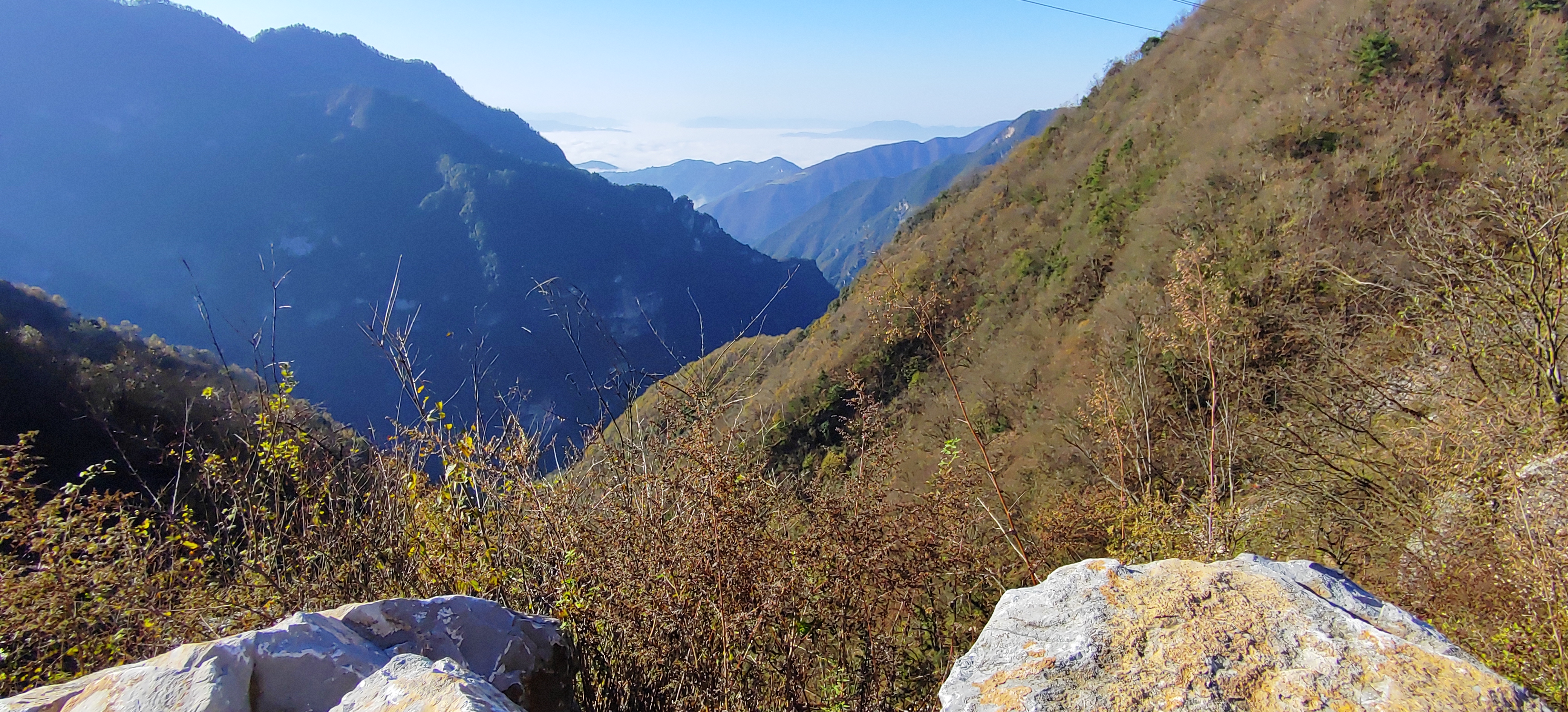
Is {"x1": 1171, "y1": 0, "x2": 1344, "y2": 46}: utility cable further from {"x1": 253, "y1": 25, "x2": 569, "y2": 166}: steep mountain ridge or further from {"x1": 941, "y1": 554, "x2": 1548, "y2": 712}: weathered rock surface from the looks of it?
{"x1": 253, "y1": 25, "x2": 569, "y2": 166}: steep mountain ridge

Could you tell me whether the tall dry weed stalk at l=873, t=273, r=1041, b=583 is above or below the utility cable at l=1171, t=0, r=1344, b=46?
below

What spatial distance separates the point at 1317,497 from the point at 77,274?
136 meters

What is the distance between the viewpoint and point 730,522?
99.7 inches

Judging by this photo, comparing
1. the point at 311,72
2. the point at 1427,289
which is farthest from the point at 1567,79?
the point at 311,72

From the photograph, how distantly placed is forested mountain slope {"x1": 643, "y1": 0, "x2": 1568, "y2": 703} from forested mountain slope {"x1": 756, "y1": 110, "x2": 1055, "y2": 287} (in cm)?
6409

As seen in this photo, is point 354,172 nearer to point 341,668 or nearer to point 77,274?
point 77,274

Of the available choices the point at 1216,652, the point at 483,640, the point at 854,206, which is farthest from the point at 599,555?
the point at 854,206

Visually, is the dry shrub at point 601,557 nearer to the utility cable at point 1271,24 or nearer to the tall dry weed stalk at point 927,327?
the tall dry weed stalk at point 927,327

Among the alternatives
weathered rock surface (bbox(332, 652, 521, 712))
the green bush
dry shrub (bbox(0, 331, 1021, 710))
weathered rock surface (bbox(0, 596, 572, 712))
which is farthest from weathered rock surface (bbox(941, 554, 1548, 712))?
the green bush

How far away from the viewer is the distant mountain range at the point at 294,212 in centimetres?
9181

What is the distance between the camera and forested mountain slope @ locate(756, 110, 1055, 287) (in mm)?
109562

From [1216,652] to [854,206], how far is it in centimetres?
17471

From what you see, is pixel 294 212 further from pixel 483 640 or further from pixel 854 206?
pixel 483 640

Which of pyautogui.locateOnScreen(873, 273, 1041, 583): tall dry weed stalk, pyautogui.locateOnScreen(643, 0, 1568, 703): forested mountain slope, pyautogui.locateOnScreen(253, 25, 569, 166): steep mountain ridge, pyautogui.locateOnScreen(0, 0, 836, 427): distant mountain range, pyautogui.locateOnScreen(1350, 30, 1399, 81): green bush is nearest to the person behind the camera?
pyautogui.locateOnScreen(873, 273, 1041, 583): tall dry weed stalk
